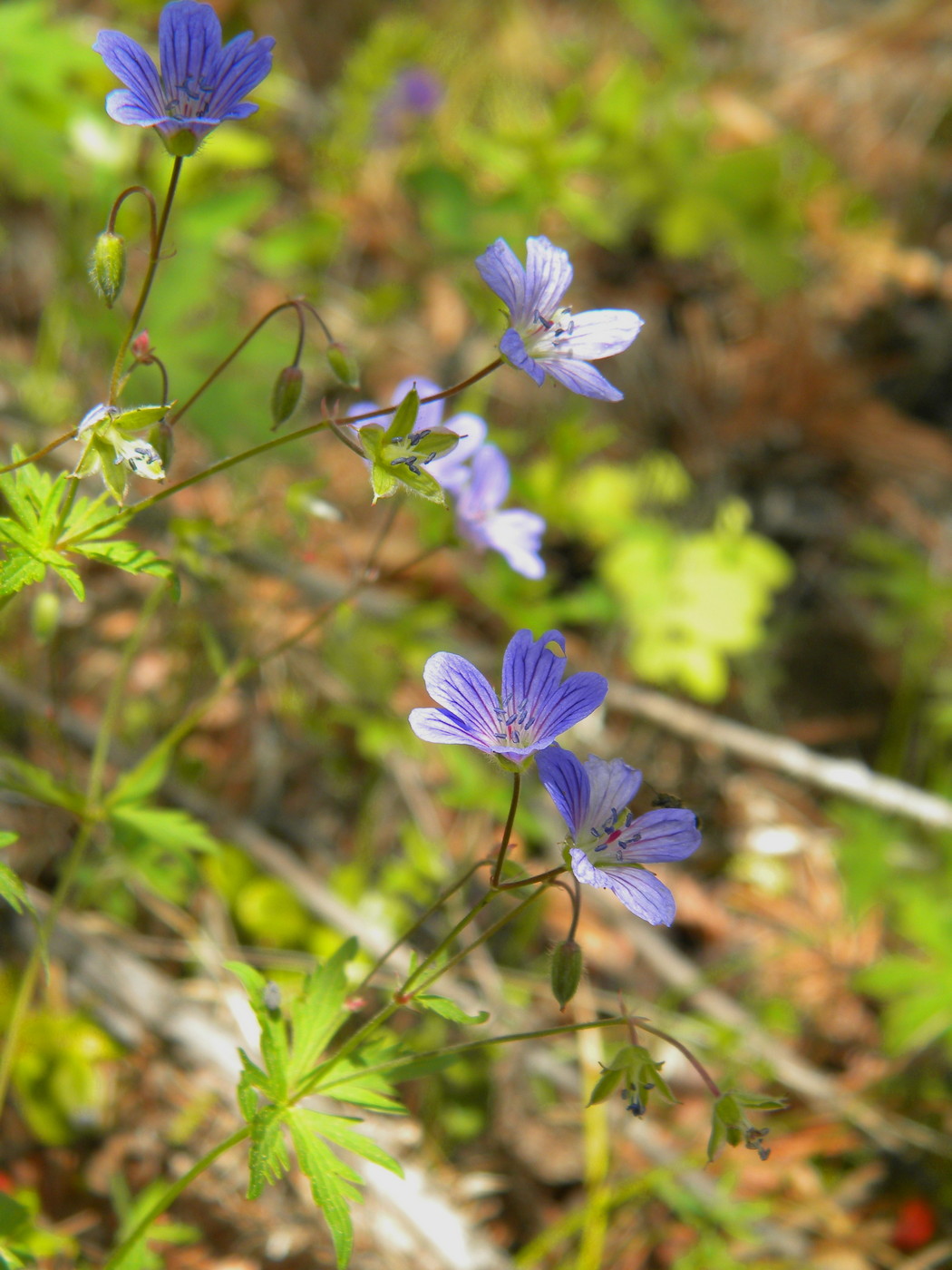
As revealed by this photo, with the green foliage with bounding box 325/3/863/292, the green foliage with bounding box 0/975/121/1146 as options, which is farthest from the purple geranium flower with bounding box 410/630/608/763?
the green foliage with bounding box 325/3/863/292

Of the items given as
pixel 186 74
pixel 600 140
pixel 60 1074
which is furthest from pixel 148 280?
pixel 600 140

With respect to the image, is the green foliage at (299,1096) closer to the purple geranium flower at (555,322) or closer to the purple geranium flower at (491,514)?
the purple geranium flower at (491,514)

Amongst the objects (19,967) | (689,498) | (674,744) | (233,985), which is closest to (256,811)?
(233,985)

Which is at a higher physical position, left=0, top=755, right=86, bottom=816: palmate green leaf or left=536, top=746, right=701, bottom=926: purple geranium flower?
left=536, top=746, right=701, bottom=926: purple geranium flower

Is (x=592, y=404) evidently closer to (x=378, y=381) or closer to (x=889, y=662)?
(x=378, y=381)

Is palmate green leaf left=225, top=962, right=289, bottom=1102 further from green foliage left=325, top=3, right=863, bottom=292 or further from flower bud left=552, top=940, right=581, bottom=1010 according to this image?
green foliage left=325, top=3, right=863, bottom=292

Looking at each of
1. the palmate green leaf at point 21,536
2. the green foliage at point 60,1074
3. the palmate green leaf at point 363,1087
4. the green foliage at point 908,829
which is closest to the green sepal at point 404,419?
the palmate green leaf at point 21,536

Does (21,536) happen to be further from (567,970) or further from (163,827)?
(567,970)
